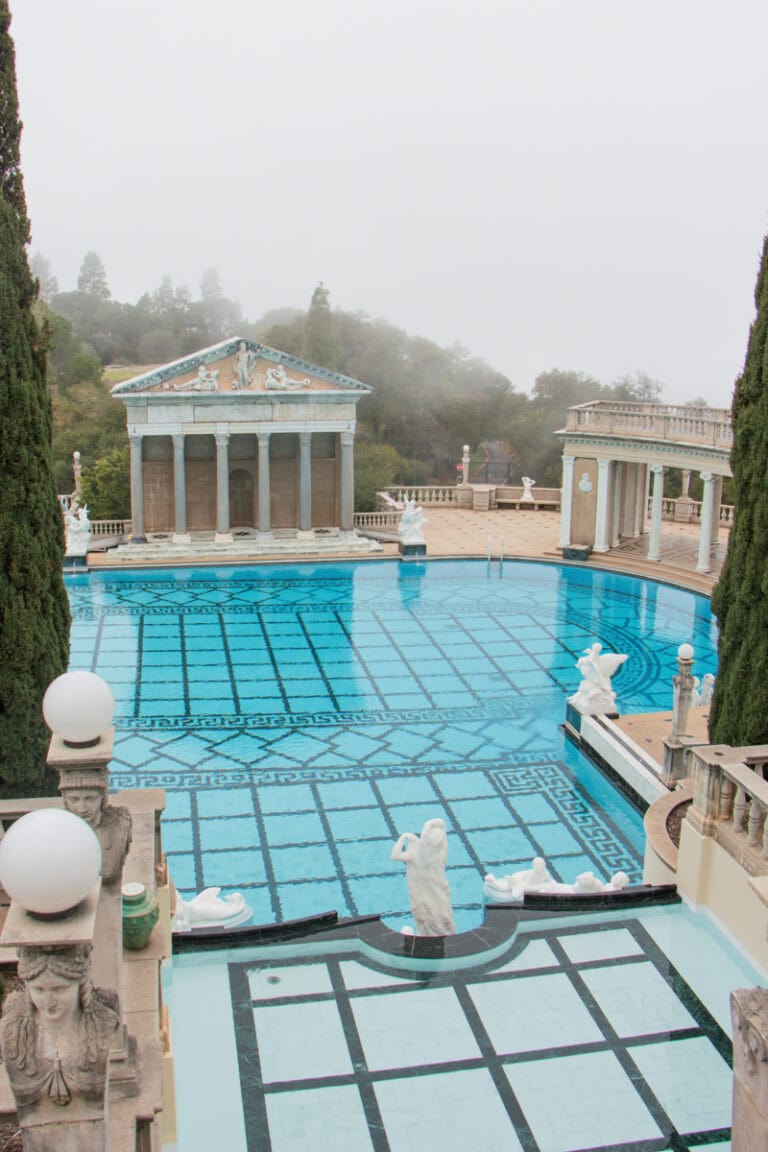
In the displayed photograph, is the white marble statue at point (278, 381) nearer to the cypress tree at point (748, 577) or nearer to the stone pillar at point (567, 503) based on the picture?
the stone pillar at point (567, 503)

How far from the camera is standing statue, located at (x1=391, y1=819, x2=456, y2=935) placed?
10.2m

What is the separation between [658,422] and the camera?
3228cm

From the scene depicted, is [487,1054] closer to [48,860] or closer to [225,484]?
[48,860]

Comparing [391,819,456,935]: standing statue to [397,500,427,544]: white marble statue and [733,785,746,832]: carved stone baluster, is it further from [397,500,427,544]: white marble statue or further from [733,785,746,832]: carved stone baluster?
[397,500,427,544]: white marble statue

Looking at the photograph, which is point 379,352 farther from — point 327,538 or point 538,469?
point 327,538

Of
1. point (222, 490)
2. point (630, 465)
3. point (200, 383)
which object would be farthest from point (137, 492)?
point (630, 465)

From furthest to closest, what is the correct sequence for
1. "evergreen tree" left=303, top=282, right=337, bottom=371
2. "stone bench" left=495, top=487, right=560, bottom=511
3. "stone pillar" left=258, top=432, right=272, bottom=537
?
"evergreen tree" left=303, top=282, right=337, bottom=371, "stone bench" left=495, top=487, right=560, bottom=511, "stone pillar" left=258, top=432, right=272, bottom=537

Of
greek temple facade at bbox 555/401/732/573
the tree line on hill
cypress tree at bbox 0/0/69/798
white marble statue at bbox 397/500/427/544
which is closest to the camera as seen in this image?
cypress tree at bbox 0/0/69/798

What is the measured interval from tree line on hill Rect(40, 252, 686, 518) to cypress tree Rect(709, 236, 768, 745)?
2886cm

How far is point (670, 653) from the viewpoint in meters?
24.8

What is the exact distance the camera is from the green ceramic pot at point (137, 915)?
6.63m

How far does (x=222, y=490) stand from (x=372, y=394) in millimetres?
34101

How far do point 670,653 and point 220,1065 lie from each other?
18.2 metres

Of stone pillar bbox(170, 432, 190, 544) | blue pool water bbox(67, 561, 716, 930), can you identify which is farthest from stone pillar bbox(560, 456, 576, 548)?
stone pillar bbox(170, 432, 190, 544)
